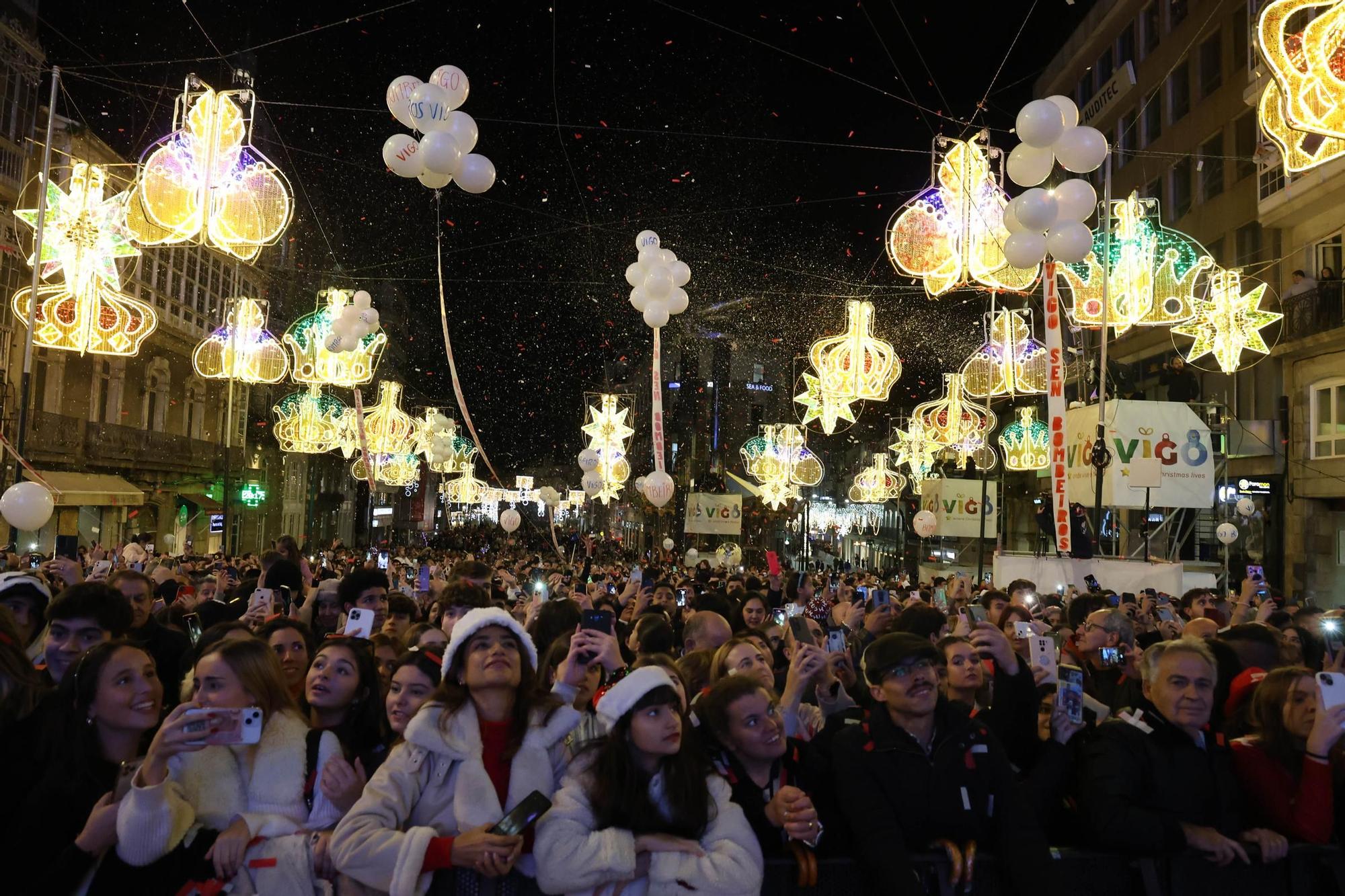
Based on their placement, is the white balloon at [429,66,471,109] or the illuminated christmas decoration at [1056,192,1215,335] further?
the illuminated christmas decoration at [1056,192,1215,335]

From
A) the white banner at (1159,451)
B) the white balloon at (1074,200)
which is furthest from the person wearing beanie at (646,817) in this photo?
the white banner at (1159,451)

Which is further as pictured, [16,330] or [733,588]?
[16,330]

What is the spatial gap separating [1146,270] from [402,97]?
12512mm

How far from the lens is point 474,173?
913 centimetres

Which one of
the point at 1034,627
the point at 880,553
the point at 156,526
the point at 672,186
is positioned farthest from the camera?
the point at 880,553

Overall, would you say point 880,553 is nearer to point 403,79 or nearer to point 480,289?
point 480,289

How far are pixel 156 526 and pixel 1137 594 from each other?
31.4 metres

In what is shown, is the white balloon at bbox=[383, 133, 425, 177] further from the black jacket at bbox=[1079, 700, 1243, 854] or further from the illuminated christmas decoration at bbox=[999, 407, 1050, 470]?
the illuminated christmas decoration at bbox=[999, 407, 1050, 470]

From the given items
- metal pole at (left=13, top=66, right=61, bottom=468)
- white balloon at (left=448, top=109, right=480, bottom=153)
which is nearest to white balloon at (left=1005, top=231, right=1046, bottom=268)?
white balloon at (left=448, top=109, right=480, bottom=153)

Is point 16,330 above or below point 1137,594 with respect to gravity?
above

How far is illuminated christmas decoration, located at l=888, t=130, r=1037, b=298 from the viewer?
11797mm

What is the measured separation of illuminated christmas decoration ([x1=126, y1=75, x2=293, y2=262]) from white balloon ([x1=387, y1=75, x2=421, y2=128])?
279 cm

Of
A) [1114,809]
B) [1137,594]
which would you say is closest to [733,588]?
[1137,594]

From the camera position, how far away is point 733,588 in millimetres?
12391
